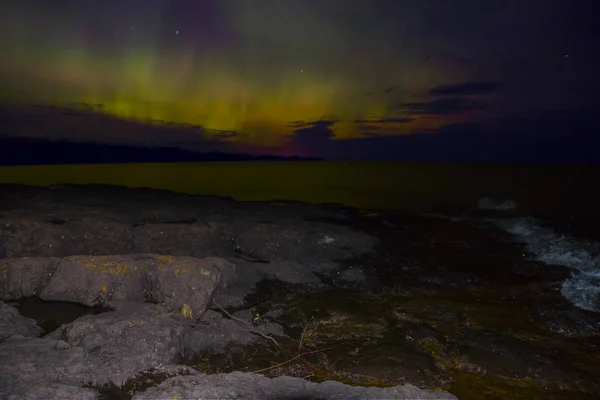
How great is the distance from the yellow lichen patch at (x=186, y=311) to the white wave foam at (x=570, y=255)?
1074cm

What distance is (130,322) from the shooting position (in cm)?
754

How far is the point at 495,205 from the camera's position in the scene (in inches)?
1556

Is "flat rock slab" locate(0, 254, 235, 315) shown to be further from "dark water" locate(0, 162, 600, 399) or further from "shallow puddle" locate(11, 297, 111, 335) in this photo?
"dark water" locate(0, 162, 600, 399)

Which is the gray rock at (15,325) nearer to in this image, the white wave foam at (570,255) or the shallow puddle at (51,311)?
the shallow puddle at (51,311)

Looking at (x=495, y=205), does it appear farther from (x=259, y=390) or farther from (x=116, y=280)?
(x=259, y=390)

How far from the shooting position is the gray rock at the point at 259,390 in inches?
216

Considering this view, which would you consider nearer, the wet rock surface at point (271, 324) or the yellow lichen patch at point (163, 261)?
Answer: the wet rock surface at point (271, 324)

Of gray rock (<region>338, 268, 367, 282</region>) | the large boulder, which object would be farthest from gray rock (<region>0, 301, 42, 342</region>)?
gray rock (<region>338, 268, 367, 282</region>)

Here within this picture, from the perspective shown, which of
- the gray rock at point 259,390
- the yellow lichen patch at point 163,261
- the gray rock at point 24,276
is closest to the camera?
the gray rock at point 259,390

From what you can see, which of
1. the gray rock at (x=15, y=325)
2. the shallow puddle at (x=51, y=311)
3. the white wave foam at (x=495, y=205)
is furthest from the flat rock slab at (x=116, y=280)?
the white wave foam at (x=495, y=205)

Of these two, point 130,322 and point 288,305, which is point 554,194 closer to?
point 288,305

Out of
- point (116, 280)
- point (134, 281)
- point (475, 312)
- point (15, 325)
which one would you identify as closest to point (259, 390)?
point (134, 281)

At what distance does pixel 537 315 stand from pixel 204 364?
8882mm

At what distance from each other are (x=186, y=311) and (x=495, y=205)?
37787 mm
